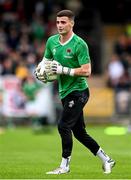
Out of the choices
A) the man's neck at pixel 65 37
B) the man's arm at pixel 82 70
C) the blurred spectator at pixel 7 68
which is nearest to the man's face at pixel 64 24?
the man's neck at pixel 65 37

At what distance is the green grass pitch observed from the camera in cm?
1370

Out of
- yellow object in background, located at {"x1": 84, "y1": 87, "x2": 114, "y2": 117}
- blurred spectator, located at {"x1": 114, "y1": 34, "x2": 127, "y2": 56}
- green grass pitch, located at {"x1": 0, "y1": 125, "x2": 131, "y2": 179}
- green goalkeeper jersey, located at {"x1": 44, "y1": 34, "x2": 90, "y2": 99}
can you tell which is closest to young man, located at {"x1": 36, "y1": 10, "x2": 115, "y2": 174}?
green goalkeeper jersey, located at {"x1": 44, "y1": 34, "x2": 90, "y2": 99}

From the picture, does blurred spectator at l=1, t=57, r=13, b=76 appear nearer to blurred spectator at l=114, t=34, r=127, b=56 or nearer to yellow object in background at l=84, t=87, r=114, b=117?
yellow object in background at l=84, t=87, r=114, b=117

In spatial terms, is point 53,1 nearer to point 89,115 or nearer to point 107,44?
point 107,44

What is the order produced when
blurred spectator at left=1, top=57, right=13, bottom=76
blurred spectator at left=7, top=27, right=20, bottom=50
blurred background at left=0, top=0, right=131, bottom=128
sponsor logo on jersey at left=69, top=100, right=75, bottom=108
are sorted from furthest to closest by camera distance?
1. blurred spectator at left=7, top=27, right=20, bottom=50
2. blurred spectator at left=1, top=57, right=13, bottom=76
3. blurred background at left=0, top=0, right=131, bottom=128
4. sponsor logo on jersey at left=69, top=100, right=75, bottom=108

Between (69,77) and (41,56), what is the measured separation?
17.8 meters

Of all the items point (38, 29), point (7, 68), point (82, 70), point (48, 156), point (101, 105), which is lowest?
point (101, 105)

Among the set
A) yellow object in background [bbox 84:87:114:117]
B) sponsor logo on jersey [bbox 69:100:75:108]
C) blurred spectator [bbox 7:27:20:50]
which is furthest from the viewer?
blurred spectator [bbox 7:27:20:50]

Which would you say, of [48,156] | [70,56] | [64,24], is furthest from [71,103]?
[48,156]

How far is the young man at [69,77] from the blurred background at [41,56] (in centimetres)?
1487

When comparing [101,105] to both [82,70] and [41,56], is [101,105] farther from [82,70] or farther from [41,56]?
[82,70]

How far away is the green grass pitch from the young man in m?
0.42

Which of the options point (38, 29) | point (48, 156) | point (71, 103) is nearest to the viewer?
point (71, 103)

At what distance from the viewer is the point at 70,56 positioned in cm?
1370
